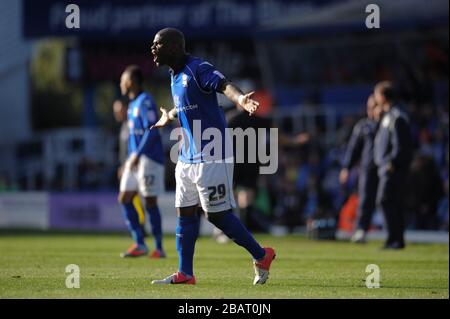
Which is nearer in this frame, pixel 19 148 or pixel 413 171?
pixel 413 171

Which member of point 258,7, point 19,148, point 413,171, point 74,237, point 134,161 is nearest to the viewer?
point 134,161

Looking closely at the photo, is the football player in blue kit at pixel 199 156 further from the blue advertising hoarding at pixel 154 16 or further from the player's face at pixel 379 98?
the blue advertising hoarding at pixel 154 16

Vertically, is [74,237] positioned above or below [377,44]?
Result: below

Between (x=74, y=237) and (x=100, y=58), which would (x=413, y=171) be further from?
(x=100, y=58)

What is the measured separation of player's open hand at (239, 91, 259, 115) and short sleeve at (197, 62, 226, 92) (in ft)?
1.93

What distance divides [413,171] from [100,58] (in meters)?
13.2

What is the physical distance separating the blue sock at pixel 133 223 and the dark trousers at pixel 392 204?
4182 millimetres

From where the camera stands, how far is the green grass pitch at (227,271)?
9547 mm

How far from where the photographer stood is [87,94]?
3478 centimetres

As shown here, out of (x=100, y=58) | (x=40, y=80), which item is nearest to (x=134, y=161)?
(x=100, y=58)

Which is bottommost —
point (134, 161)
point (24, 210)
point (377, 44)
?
point (24, 210)

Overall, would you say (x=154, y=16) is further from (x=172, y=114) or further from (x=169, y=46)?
(x=169, y=46)

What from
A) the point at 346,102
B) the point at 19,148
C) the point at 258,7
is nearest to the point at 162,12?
the point at 258,7

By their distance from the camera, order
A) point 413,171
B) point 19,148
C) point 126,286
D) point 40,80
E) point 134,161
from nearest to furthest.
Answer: point 126,286 < point 134,161 < point 413,171 < point 19,148 < point 40,80
